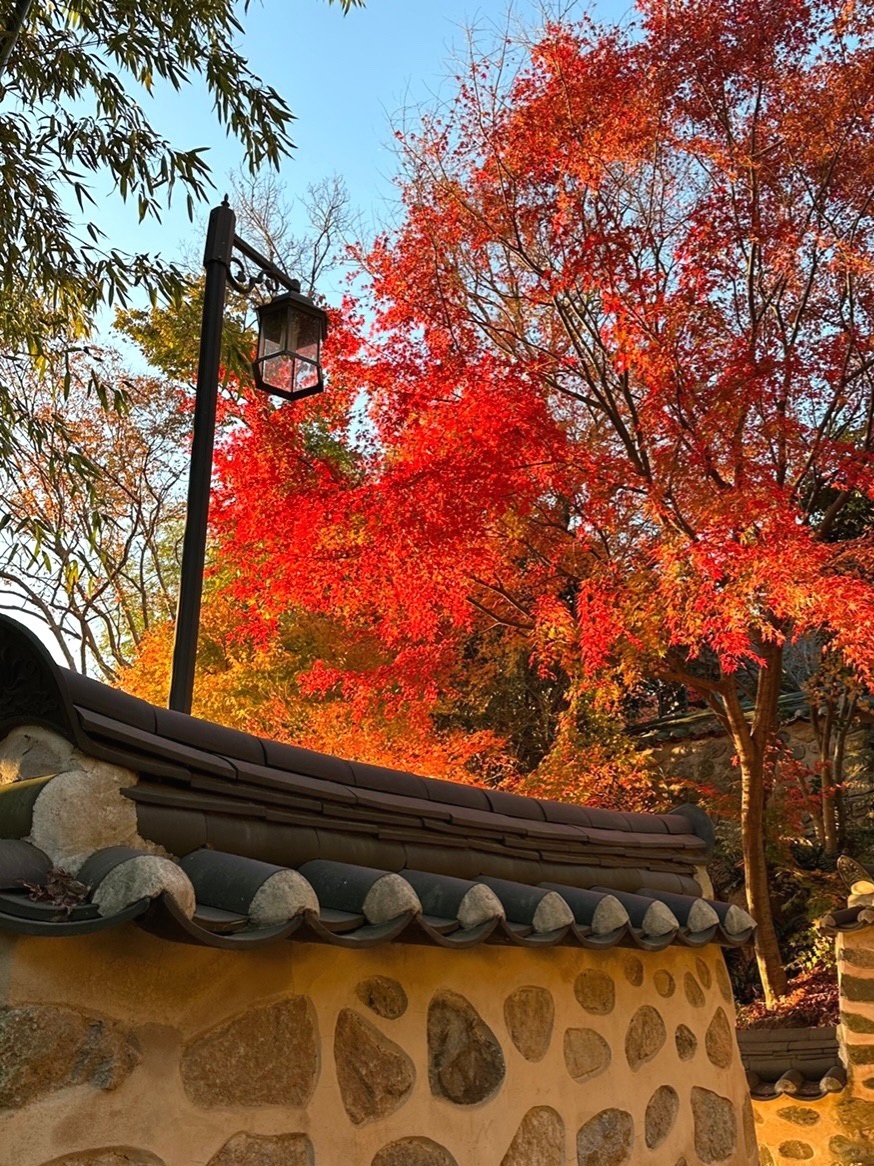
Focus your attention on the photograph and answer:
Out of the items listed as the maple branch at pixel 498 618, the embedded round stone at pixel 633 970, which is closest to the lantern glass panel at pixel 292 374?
the embedded round stone at pixel 633 970

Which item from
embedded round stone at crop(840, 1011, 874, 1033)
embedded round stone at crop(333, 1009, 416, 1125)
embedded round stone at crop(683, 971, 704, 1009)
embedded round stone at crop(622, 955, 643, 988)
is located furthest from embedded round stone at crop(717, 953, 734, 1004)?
embedded round stone at crop(840, 1011, 874, 1033)

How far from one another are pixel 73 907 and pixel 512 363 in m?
8.89

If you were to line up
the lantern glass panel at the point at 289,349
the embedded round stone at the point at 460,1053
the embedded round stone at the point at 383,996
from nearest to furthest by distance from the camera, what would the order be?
the embedded round stone at the point at 383,996
the embedded round stone at the point at 460,1053
the lantern glass panel at the point at 289,349

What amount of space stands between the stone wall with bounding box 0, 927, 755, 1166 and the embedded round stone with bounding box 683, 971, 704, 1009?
0.15m

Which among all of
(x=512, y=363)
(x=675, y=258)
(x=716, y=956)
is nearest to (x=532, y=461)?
(x=512, y=363)

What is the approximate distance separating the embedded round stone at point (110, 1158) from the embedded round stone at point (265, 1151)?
0.15 metres

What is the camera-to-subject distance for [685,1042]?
380 centimetres

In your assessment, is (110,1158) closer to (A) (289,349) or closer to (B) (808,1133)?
(A) (289,349)

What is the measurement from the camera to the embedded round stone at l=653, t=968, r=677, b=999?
371 cm

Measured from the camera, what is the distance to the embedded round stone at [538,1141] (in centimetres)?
287

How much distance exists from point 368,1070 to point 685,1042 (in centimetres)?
173

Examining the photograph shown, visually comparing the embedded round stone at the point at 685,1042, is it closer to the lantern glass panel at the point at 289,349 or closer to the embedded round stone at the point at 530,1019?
the embedded round stone at the point at 530,1019

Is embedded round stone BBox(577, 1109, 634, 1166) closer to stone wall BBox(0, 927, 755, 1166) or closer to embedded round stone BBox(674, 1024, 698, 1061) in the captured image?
stone wall BBox(0, 927, 755, 1166)

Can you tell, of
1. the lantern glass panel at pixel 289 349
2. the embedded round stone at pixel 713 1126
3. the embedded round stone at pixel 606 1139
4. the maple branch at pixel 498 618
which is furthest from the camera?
the maple branch at pixel 498 618
